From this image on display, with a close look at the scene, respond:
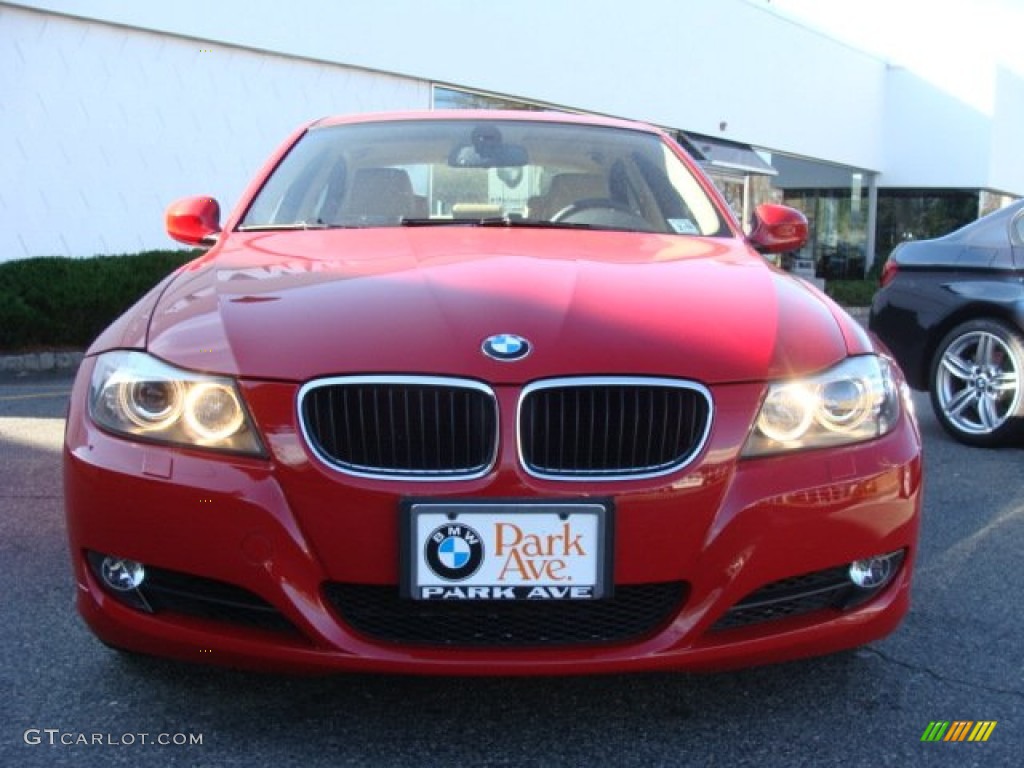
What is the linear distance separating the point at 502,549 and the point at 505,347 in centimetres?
43

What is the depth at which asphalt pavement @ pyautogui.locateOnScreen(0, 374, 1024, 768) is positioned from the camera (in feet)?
7.52

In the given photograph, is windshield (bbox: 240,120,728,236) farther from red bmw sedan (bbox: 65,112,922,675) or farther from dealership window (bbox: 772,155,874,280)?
dealership window (bbox: 772,155,874,280)

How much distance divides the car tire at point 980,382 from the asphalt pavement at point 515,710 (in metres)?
2.80

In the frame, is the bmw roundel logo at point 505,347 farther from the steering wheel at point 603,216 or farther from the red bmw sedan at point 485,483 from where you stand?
the steering wheel at point 603,216

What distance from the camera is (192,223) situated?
3672 millimetres

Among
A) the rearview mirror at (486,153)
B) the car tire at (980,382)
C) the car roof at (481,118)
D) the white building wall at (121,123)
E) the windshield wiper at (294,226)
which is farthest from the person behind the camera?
the white building wall at (121,123)

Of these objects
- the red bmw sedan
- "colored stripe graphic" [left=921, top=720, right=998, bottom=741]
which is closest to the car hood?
the red bmw sedan

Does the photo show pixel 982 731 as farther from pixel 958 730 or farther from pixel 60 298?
pixel 60 298

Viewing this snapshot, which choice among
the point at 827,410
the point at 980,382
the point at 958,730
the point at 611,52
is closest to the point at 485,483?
the point at 827,410

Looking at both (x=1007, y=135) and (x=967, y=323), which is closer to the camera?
(x=967, y=323)

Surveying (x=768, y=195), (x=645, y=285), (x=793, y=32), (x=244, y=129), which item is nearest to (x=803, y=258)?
(x=768, y=195)

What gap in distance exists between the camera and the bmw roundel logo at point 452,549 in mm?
2113

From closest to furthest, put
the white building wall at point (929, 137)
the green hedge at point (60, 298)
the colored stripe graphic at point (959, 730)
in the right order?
the colored stripe graphic at point (959, 730) → the green hedge at point (60, 298) → the white building wall at point (929, 137)

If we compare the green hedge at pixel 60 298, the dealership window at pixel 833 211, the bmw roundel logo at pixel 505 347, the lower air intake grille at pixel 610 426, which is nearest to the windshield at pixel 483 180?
the bmw roundel logo at pixel 505 347
